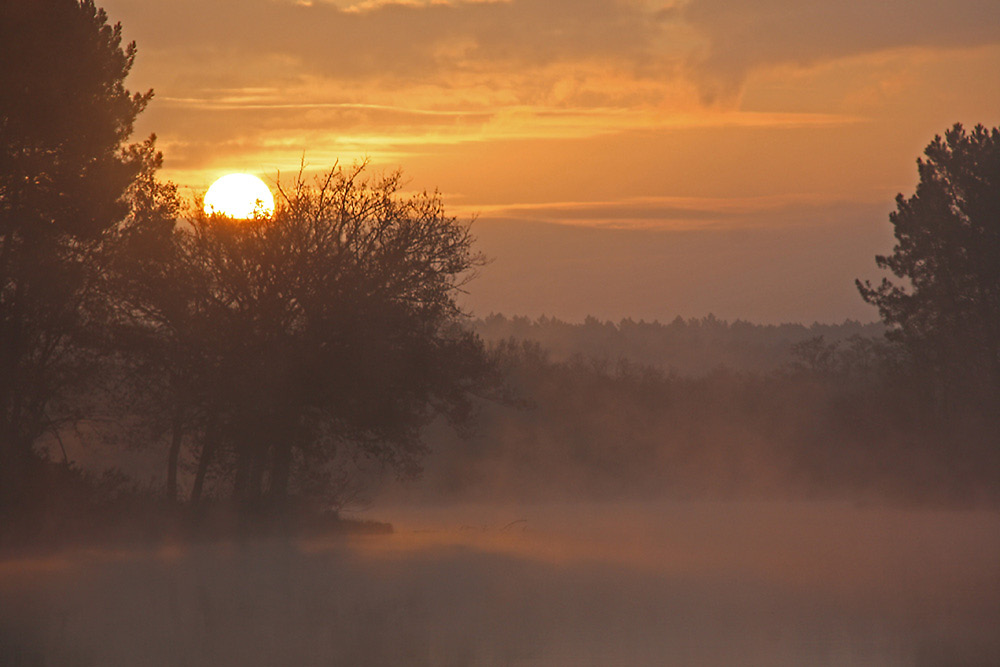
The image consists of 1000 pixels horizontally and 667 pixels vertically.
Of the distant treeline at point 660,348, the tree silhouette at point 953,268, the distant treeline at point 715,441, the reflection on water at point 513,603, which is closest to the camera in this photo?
the reflection on water at point 513,603

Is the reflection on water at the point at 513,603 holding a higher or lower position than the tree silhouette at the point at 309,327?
lower

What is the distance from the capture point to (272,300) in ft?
101

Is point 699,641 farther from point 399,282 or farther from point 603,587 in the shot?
point 399,282

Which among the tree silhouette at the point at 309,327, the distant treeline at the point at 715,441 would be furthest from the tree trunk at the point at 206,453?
the distant treeline at the point at 715,441

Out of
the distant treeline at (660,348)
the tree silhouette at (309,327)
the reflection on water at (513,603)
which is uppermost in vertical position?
the distant treeline at (660,348)

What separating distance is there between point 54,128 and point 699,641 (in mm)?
18604

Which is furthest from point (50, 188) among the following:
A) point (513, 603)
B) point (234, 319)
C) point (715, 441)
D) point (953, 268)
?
point (715, 441)

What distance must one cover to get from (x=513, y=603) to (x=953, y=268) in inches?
1353

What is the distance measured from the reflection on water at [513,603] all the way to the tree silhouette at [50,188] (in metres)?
4.97

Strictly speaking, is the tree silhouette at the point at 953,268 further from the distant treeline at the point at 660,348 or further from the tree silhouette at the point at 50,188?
the distant treeline at the point at 660,348

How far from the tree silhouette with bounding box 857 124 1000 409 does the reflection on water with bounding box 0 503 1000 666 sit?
680 inches

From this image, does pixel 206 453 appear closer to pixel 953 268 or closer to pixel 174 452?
pixel 174 452

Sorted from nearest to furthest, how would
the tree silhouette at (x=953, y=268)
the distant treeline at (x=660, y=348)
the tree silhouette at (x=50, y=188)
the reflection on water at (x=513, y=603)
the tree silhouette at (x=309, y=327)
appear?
the reflection on water at (x=513, y=603) → the tree silhouette at (x=50, y=188) → the tree silhouette at (x=309, y=327) → the tree silhouette at (x=953, y=268) → the distant treeline at (x=660, y=348)

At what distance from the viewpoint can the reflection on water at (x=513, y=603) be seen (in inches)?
527
